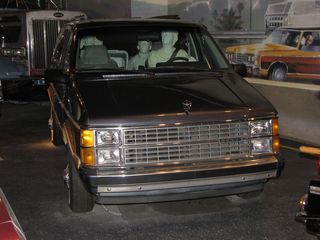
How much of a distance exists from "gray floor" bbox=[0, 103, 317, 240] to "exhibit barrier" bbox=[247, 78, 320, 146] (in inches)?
47.4

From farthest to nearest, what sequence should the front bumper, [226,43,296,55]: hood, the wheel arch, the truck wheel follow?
[226,43,296,55]: hood < the wheel arch < the truck wheel < the front bumper

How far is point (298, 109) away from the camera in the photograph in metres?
8.44

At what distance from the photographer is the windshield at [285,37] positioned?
1076 centimetres

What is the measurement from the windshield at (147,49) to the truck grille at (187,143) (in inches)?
48.5

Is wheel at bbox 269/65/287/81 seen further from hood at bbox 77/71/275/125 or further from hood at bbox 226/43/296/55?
hood at bbox 77/71/275/125

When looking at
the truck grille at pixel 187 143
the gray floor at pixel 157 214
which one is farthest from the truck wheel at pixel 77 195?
the truck grille at pixel 187 143

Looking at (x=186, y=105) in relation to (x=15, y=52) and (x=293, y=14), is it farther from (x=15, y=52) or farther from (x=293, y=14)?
(x=15, y=52)

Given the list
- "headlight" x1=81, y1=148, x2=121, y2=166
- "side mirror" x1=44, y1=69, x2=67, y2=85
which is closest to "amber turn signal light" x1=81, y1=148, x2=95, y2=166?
"headlight" x1=81, y1=148, x2=121, y2=166

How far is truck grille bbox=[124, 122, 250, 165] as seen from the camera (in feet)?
14.8

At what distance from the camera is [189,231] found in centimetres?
479

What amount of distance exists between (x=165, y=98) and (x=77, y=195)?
128 cm

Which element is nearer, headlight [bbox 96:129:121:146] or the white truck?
headlight [bbox 96:129:121:146]

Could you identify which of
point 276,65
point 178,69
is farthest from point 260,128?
point 276,65

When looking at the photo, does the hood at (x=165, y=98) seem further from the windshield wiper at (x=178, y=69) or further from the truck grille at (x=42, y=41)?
the truck grille at (x=42, y=41)
